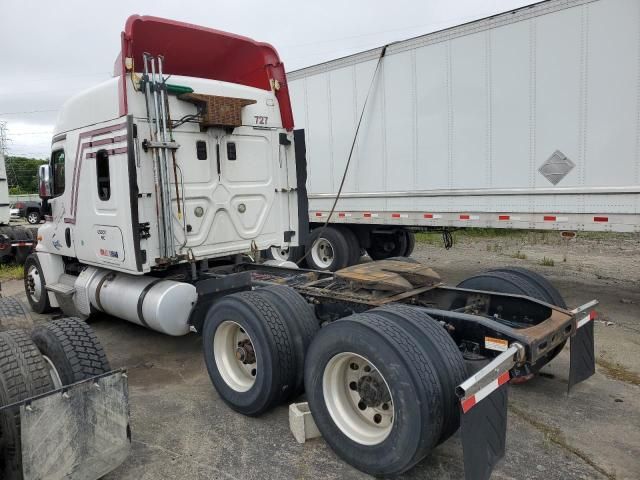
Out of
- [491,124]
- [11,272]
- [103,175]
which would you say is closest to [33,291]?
[103,175]

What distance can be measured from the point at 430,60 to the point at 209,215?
170 inches

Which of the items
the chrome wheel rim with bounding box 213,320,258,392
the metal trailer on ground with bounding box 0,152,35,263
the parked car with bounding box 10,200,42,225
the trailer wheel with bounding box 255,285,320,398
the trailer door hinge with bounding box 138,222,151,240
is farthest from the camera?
the parked car with bounding box 10,200,42,225

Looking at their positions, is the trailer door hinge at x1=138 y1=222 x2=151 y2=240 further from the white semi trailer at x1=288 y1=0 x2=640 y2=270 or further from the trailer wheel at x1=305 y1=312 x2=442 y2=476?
the white semi trailer at x1=288 y1=0 x2=640 y2=270

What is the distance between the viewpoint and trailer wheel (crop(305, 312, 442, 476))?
2.68 metres

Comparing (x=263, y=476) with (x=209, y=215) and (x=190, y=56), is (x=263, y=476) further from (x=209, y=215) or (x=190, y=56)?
(x=190, y=56)

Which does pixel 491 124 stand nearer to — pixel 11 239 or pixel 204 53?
pixel 204 53

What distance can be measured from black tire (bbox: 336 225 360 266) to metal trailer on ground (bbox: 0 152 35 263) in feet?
24.7

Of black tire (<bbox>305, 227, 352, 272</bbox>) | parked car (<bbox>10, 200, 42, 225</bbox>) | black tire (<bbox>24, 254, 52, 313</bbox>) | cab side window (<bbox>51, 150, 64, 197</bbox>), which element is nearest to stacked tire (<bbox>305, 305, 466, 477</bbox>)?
cab side window (<bbox>51, 150, 64, 197</bbox>)

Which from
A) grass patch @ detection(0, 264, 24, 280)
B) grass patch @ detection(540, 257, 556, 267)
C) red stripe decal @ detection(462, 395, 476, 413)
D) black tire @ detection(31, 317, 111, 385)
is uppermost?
black tire @ detection(31, 317, 111, 385)

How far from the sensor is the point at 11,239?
11.6m

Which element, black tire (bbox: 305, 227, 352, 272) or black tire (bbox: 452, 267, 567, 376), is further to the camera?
→ black tire (bbox: 305, 227, 352, 272)

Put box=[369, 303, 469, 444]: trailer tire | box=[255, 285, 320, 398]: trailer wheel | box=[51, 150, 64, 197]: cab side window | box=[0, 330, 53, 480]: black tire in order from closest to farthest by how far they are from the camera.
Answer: box=[0, 330, 53, 480]: black tire → box=[369, 303, 469, 444]: trailer tire → box=[255, 285, 320, 398]: trailer wheel → box=[51, 150, 64, 197]: cab side window

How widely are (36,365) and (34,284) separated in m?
5.00

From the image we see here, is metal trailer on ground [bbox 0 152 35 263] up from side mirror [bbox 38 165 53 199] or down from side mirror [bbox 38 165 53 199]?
down
